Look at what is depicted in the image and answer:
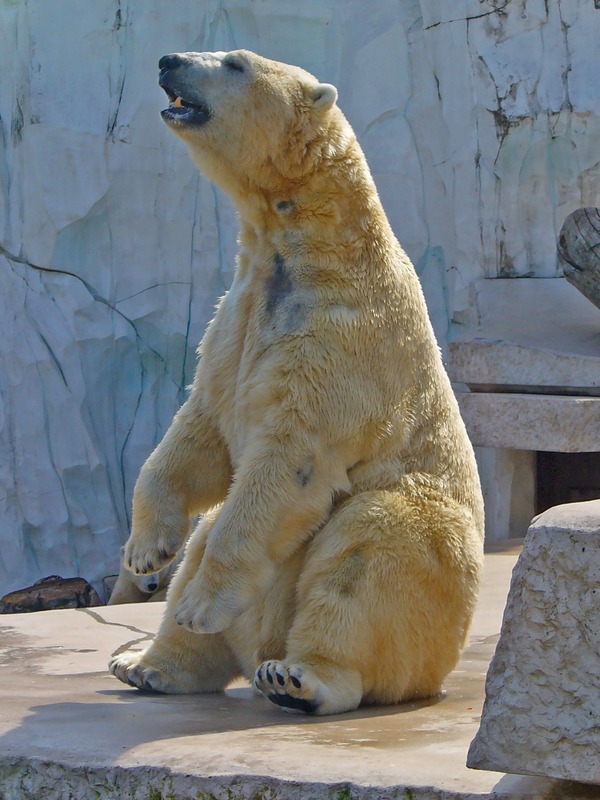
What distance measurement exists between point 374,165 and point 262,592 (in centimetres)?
651

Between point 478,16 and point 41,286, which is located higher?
point 478,16

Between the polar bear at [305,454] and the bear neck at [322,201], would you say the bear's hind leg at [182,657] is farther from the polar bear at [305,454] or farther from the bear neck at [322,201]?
the bear neck at [322,201]

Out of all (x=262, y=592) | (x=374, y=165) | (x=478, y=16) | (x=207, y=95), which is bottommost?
(x=262, y=592)

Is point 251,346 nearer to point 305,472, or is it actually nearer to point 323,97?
point 305,472

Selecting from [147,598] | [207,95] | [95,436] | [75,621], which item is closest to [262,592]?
[207,95]

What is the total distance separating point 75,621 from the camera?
4.33 meters

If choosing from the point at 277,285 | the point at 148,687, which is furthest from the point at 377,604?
the point at 277,285

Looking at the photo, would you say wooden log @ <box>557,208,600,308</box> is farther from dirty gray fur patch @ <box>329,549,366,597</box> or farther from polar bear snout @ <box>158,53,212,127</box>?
dirty gray fur patch @ <box>329,549,366,597</box>

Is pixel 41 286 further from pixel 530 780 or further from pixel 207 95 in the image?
pixel 530 780

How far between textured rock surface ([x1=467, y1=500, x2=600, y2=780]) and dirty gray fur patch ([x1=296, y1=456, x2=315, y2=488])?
38.7 inches

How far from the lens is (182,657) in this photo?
10.3ft

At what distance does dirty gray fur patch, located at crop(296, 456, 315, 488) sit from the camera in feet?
9.33

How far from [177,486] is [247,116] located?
94 cm

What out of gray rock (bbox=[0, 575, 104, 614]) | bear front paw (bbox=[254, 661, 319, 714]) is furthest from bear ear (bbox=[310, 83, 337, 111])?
gray rock (bbox=[0, 575, 104, 614])
